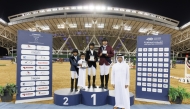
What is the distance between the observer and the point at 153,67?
5.92 metres

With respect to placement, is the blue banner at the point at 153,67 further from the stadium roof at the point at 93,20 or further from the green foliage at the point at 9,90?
the stadium roof at the point at 93,20

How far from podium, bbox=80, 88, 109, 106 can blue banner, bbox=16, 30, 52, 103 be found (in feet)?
5.28

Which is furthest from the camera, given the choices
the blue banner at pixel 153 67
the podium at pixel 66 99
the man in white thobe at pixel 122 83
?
the blue banner at pixel 153 67

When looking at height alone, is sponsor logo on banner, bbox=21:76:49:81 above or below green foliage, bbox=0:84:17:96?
above

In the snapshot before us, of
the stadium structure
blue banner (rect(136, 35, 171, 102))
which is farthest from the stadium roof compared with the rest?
blue banner (rect(136, 35, 171, 102))

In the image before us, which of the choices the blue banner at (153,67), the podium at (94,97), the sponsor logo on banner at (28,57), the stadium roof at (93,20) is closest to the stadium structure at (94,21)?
the stadium roof at (93,20)

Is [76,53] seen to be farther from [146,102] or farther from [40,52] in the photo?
[146,102]

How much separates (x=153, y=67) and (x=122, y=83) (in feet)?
7.37

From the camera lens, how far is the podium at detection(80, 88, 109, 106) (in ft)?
16.4

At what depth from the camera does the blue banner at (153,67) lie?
5668mm

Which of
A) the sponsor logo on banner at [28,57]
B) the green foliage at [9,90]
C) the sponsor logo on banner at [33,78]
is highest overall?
the sponsor logo on banner at [28,57]

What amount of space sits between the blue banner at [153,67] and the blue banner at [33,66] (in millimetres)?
3493

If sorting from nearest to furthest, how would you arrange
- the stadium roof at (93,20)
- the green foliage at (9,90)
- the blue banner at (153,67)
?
the green foliage at (9,90) → the blue banner at (153,67) → the stadium roof at (93,20)

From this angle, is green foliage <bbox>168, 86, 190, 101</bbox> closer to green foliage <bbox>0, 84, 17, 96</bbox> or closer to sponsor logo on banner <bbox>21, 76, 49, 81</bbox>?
sponsor logo on banner <bbox>21, 76, 49, 81</bbox>
